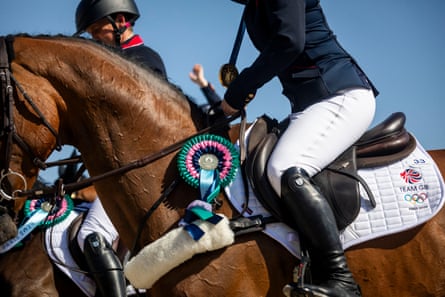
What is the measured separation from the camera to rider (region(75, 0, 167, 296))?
5.34m

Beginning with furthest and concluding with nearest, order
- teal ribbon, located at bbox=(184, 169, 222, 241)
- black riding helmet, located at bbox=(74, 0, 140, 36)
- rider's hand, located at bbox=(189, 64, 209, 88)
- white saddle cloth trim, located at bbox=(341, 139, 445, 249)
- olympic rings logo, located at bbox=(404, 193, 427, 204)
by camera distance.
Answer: black riding helmet, located at bbox=(74, 0, 140, 36), rider's hand, located at bbox=(189, 64, 209, 88), olympic rings logo, located at bbox=(404, 193, 427, 204), white saddle cloth trim, located at bbox=(341, 139, 445, 249), teal ribbon, located at bbox=(184, 169, 222, 241)

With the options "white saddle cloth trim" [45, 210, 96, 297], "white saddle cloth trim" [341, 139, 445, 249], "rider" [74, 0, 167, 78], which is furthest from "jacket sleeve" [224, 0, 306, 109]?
"white saddle cloth trim" [45, 210, 96, 297]

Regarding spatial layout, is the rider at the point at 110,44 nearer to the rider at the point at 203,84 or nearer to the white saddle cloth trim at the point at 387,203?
the rider at the point at 203,84

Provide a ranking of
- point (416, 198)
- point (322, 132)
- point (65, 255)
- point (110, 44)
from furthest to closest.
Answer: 1. point (65, 255)
2. point (110, 44)
3. point (416, 198)
4. point (322, 132)

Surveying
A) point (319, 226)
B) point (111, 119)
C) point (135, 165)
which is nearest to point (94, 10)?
point (111, 119)

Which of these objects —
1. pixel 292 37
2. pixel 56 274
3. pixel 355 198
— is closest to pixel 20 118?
pixel 292 37

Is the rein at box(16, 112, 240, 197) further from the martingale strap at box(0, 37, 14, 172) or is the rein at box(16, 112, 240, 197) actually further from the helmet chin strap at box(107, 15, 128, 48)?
the helmet chin strap at box(107, 15, 128, 48)

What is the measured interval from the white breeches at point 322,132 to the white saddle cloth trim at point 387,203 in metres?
0.26

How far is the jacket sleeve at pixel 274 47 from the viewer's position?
141 inches

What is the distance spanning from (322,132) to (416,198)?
0.83 metres

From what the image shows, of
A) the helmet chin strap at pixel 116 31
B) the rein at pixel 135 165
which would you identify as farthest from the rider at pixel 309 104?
the helmet chin strap at pixel 116 31

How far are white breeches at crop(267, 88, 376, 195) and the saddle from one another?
0.23 ft

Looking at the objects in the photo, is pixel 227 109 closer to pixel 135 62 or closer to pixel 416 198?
pixel 135 62

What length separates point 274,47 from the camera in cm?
363
